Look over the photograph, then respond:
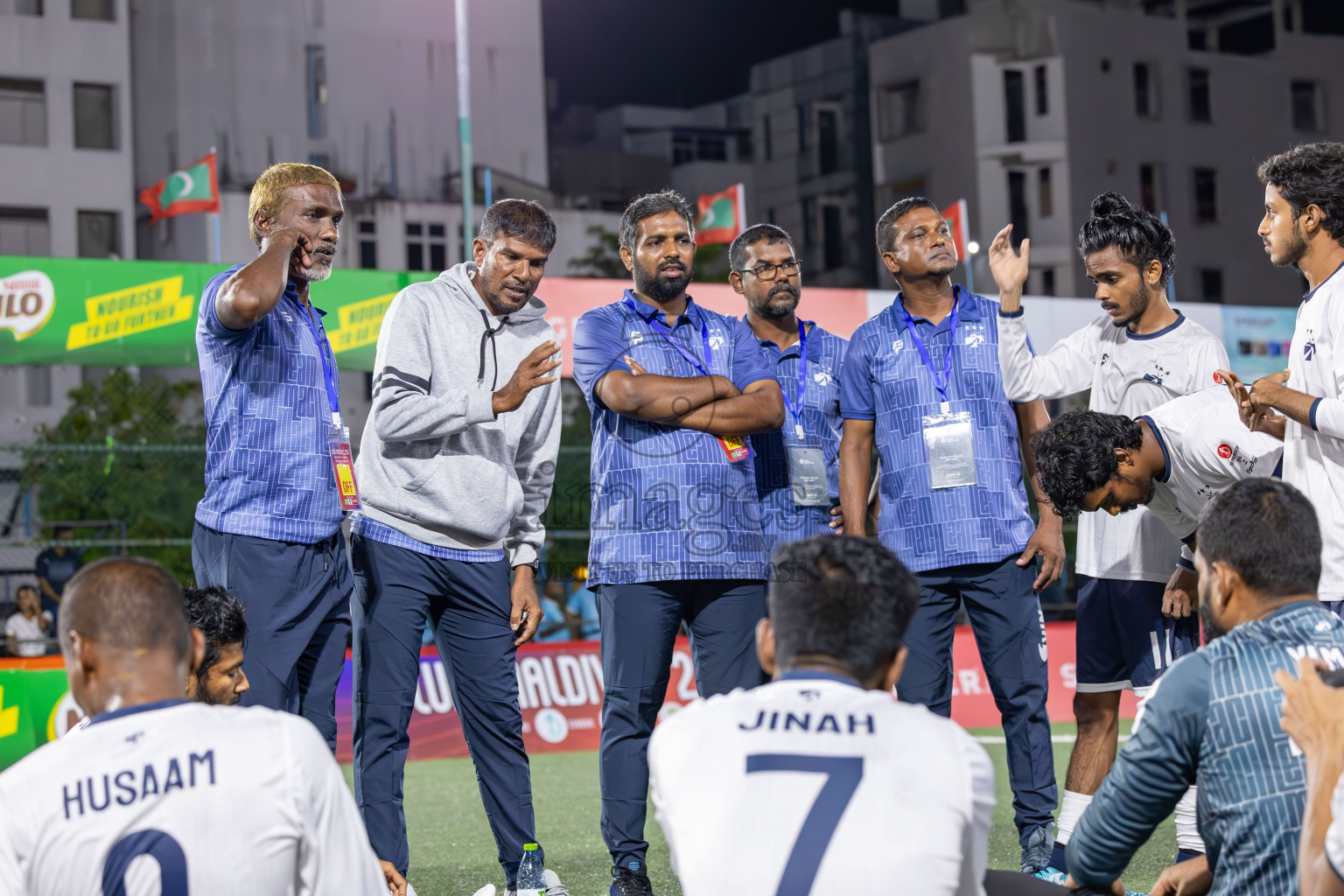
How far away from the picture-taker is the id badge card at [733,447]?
15.3 ft

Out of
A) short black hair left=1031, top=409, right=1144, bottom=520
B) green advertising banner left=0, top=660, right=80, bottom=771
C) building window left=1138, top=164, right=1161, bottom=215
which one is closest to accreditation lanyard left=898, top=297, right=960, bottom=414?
short black hair left=1031, top=409, right=1144, bottom=520

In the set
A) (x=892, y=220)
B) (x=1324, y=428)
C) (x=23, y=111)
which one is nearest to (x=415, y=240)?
(x=23, y=111)

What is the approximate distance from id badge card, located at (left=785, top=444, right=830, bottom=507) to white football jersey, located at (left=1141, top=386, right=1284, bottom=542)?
1.22 m

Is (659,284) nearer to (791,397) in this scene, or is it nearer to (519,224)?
(519,224)

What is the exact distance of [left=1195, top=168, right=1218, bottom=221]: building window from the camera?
39062mm

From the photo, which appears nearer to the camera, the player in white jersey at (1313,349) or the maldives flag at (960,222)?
the player in white jersey at (1313,349)

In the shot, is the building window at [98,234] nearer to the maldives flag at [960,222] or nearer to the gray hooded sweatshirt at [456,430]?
the maldives flag at [960,222]

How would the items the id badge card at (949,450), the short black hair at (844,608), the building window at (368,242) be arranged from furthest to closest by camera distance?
the building window at (368,242)
the id badge card at (949,450)
the short black hair at (844,608)

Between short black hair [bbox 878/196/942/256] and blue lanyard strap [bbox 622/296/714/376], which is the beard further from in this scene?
short black hair [bbox 878/196/942/256]

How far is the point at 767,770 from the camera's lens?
84.3 inches

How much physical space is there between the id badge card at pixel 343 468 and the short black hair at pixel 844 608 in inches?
85.0

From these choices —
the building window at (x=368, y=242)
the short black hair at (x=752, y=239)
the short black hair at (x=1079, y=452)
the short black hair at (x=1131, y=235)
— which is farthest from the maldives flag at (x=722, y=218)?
the building window at (x=368, y=242)

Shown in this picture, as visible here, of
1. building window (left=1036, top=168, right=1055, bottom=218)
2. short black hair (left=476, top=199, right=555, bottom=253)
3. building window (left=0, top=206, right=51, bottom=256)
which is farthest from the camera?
building window (left=1036, top=168, right=1055, bottom=218)

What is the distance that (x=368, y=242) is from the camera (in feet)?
105
